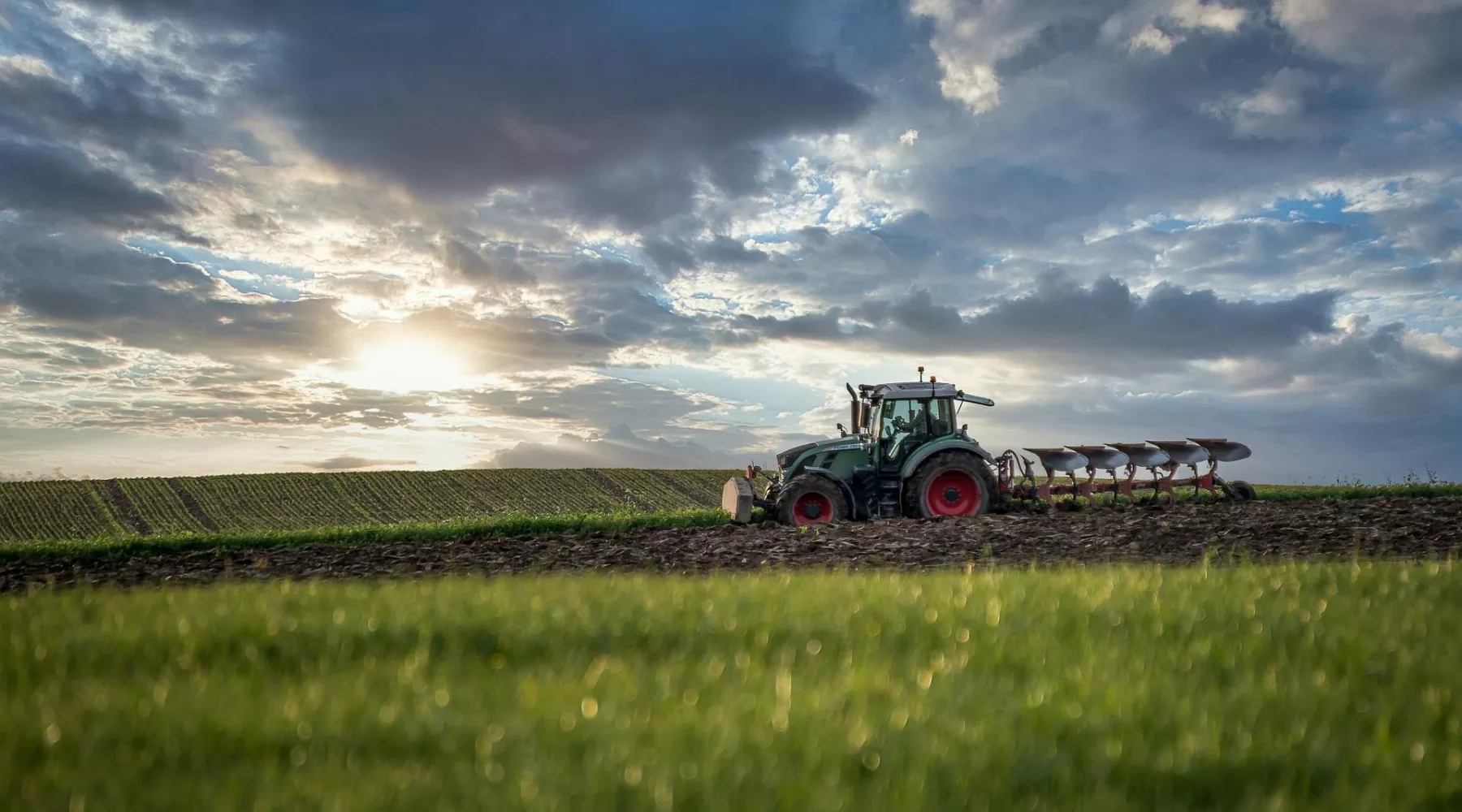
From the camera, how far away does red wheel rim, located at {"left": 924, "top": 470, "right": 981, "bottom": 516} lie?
19984 millimetres

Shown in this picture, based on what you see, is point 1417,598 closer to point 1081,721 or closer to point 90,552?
point 1081,721

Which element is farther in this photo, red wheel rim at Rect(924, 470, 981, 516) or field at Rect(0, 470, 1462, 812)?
red wheel rim at Rect(924, 470, 981, 516)

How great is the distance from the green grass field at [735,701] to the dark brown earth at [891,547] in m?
7.58

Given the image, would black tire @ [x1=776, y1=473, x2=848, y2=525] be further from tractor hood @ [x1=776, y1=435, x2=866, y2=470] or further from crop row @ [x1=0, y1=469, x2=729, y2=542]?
crop row @ [x1=0, y1=469, x2=729, y2=542]

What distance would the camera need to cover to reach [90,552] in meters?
21.0

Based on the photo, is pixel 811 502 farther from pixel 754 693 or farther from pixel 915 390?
pixel 754 693

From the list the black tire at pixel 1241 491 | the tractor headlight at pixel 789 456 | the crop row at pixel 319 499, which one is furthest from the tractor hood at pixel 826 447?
the crop row at pixel 319 499

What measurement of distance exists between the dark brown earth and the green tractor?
109cm

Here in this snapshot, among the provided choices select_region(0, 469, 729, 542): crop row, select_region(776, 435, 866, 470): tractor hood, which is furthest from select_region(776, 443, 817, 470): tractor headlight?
select_region(0, 469, 729, 542): crop row

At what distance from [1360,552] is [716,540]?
11.0 meters

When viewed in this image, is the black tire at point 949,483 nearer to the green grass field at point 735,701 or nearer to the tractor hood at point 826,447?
the tractor hood at point 826,447

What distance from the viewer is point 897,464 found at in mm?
20094

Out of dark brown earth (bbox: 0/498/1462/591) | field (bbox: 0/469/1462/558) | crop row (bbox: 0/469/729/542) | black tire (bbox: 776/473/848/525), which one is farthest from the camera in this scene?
crop row (bbox: 0/469/729/542)

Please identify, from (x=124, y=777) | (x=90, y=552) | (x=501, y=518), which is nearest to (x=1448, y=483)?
(x=501, y=518)
